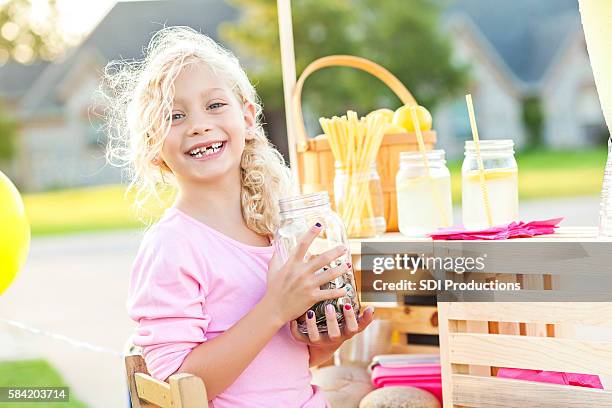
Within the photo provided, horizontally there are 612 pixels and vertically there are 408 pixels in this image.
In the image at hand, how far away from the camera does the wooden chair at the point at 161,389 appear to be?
1.27 m

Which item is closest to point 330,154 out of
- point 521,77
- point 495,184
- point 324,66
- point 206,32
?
point 324,66

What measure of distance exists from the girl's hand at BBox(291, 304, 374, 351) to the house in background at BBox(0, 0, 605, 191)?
14790 millimetres

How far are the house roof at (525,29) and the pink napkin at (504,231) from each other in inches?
760

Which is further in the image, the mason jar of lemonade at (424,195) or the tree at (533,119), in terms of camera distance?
the tree at (533,119)

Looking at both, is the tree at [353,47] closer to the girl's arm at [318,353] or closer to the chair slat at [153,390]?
the girl's arm at [318,353]

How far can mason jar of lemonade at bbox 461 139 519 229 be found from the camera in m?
1.79

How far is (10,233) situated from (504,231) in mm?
1102

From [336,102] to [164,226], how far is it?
1554 centimetres

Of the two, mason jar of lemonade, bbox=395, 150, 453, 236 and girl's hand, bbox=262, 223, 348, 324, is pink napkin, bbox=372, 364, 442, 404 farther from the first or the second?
girl's hand, bbox=262, 223, 348, 324

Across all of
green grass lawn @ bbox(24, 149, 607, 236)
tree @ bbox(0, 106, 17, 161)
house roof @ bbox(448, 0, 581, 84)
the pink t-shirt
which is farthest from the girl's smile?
house roof @ bbox(448, 0, 581, 84)

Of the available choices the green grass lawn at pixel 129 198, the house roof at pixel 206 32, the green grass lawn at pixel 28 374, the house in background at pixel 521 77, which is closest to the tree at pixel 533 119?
the house in background at pixel 521 77

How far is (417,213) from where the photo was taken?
1.88 metres

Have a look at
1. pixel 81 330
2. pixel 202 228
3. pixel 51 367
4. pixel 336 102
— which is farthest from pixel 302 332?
pixel 336 102

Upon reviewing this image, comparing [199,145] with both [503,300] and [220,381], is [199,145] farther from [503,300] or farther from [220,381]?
[503,300]
